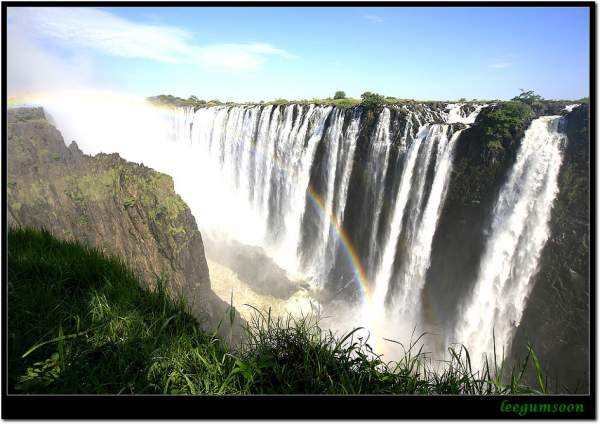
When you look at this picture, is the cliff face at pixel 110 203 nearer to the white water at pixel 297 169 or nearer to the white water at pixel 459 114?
the white water at pixel 297 169

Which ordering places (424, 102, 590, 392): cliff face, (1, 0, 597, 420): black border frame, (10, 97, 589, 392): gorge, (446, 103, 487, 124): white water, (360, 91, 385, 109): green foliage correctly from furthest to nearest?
(360, 91, 385, 109): green foliage, (446, 103, 487, 124): white water, (10, 97, 589, 392): gorge, (424, 102, 590, 392): cliff face, (1, 0, 597, 420): black border frame

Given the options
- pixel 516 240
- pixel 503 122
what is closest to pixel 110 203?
pixel 503 122

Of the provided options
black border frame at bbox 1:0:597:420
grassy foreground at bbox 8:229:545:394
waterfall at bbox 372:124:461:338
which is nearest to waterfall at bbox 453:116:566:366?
waterfall at bbox 372:124:461:338

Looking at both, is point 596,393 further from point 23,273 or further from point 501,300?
point 501,300

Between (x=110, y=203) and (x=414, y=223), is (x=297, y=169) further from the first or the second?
(x=110, y=203)

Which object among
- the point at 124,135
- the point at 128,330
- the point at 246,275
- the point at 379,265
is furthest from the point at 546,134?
the point at 124,135

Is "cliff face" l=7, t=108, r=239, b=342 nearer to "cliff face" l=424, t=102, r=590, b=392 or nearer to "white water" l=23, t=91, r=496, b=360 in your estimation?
"white water" l=23, t=91, r=496, b=360
